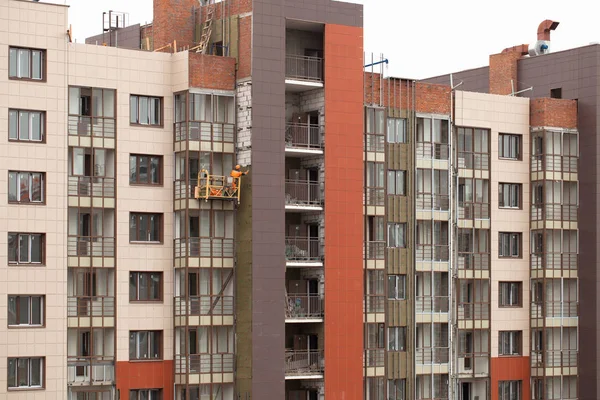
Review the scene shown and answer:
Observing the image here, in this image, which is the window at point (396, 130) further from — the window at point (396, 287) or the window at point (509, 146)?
the window at point (396, 287)

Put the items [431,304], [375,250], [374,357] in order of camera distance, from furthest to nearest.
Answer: [431,304] < [375,250] < [374,357]

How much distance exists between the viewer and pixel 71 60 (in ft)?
205

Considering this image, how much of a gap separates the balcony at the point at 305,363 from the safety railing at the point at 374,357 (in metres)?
3.41

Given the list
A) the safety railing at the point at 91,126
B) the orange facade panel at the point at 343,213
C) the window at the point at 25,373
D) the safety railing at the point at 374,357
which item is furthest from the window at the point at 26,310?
the safety railing at the point at 374,357

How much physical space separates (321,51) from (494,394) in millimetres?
21760

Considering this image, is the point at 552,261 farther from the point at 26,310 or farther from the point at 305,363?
the point at 26,310

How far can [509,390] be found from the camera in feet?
247

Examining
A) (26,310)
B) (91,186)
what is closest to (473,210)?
(91,186)

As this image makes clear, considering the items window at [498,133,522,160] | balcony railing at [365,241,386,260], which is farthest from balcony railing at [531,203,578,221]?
balcony railing at [365,241,386,260]

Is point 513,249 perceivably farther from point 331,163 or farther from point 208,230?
point 208,230

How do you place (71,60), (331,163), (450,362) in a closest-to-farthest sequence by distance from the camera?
1. (71,60)
2. (331,163)
3. (450,362)

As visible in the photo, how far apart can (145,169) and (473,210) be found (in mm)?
20078

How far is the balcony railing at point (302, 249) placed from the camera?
220 feet

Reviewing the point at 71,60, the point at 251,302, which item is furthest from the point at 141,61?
the point at 251,302
